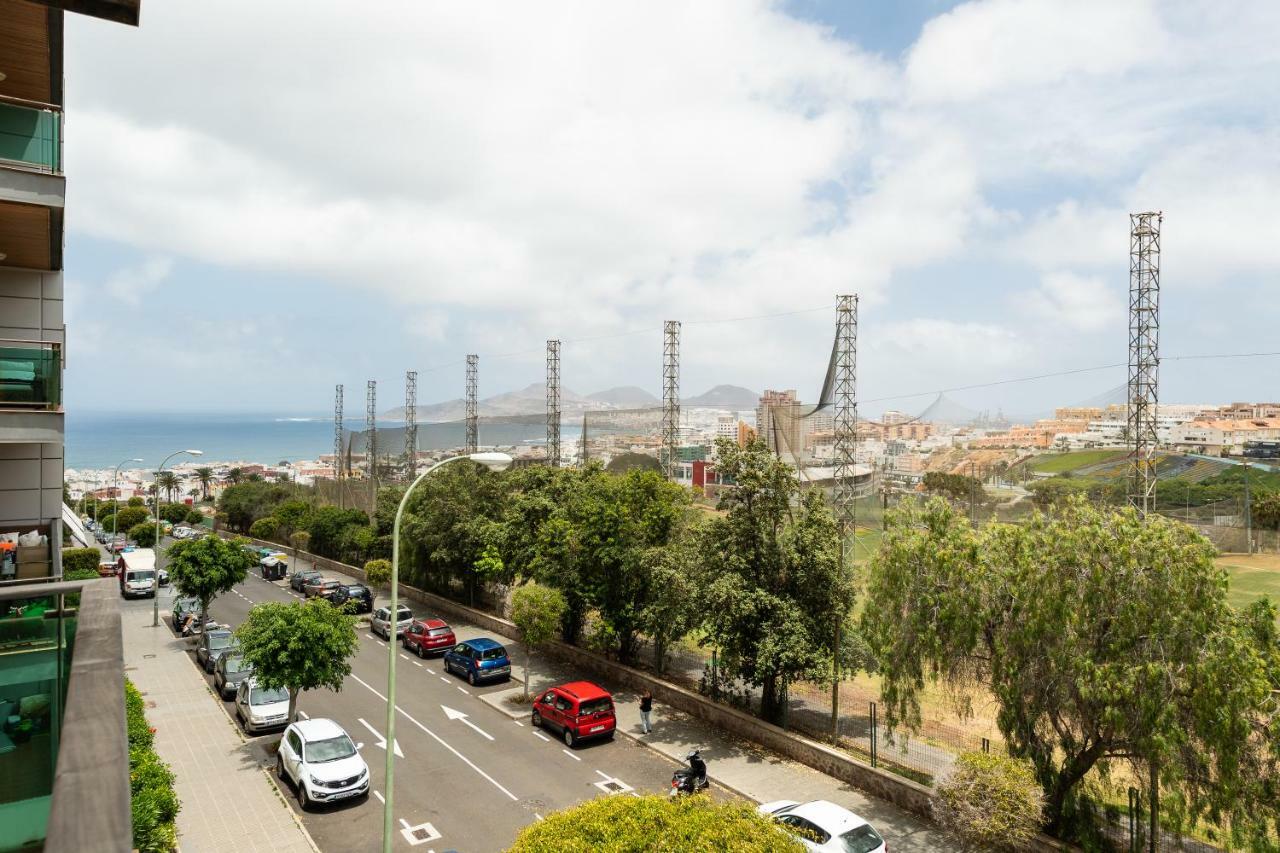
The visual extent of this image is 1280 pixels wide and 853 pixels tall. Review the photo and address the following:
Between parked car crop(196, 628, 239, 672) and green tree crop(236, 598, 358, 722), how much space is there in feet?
27.8

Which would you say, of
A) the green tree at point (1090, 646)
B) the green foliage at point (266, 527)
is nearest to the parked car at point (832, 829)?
the green tree at point (1090, 646)

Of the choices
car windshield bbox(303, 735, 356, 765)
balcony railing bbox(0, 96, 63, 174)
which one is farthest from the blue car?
balcony railing bbox(0, 96, 63, 174)

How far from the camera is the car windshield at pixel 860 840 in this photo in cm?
1203

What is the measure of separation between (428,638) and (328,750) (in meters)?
11.0

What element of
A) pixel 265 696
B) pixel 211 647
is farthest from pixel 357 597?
pixel 265 696

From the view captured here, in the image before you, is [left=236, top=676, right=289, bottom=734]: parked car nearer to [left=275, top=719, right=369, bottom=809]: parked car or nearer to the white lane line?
[left=275, top=719, right=369, bottom=809]: parked car

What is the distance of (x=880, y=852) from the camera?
476 inches

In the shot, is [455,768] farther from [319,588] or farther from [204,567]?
[319,588]

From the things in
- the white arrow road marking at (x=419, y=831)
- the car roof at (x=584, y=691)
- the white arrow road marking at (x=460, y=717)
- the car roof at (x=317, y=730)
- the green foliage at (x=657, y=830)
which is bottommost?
the white arrow road marking at (x=460, y=717)

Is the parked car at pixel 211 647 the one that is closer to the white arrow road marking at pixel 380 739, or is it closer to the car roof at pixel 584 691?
the white arrow road marking at pixel 380 739

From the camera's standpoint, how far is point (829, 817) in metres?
12.5

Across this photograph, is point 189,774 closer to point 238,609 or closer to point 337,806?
point 337,806

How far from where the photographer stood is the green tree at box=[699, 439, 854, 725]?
1716cm

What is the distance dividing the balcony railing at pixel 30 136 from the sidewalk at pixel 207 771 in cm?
1146
